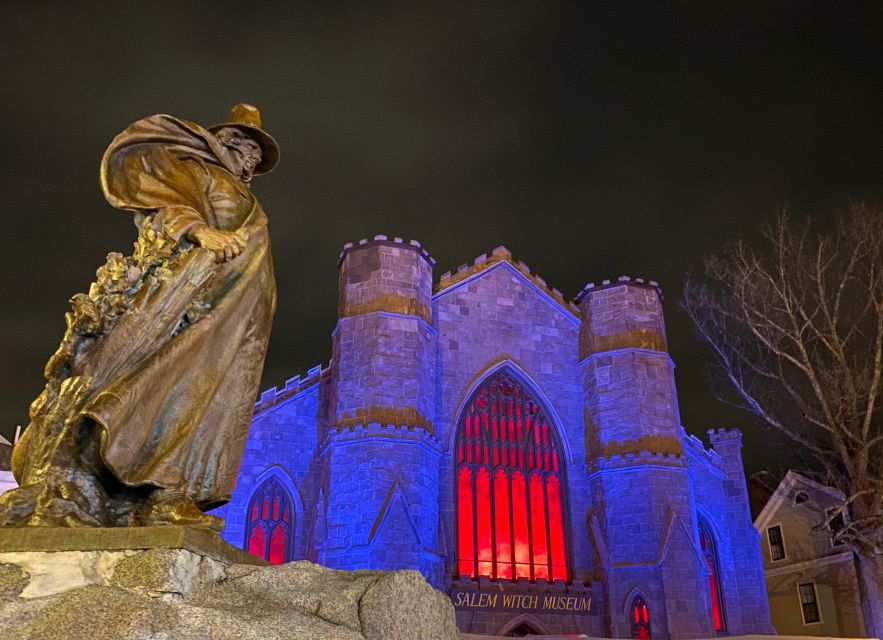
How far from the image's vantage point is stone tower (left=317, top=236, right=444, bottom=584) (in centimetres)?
1630

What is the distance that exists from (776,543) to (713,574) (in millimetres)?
10524

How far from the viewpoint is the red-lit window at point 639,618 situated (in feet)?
57.7

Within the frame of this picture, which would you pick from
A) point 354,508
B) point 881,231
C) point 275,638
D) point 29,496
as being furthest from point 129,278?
point 881,231

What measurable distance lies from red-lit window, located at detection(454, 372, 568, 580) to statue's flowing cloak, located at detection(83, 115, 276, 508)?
15.3 m

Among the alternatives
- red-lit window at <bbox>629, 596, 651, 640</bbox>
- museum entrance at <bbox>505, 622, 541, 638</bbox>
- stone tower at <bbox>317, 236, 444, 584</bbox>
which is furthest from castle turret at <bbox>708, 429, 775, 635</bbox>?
stone tower at <bbox>317, 236, 444, 584</bbox>

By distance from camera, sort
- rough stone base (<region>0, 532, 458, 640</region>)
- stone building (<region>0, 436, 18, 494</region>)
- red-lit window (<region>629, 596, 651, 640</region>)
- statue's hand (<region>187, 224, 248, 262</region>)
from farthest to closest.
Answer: red-lit window (<region>629, 596, 651, 640</region>), stone building (<region>0, 436, 18, 494</region>), statue's hand (<region>187, 224, 248, 262</region>), rough stone base (<region>0, 532, 458, 640</region>)

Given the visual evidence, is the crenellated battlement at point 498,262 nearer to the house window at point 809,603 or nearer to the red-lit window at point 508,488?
the red-lit window at point 508,488

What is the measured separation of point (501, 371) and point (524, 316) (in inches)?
67.9

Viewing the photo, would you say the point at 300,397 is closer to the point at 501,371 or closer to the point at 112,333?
the point at 501,371

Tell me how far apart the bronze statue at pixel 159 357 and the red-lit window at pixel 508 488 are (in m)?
15.3

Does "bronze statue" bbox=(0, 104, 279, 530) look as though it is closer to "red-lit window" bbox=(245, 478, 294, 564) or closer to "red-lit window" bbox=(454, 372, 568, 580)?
"red-lit window" bbox=(245, 478, 294, 564)

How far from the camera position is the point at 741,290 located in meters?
17.3

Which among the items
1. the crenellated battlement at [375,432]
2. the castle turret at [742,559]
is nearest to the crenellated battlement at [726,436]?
the castle turret at [742,559]

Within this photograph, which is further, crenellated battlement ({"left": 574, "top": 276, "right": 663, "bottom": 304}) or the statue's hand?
crenellated battlement ({"left": 574, "top": 276, "right": 663, "bottom": 304})
